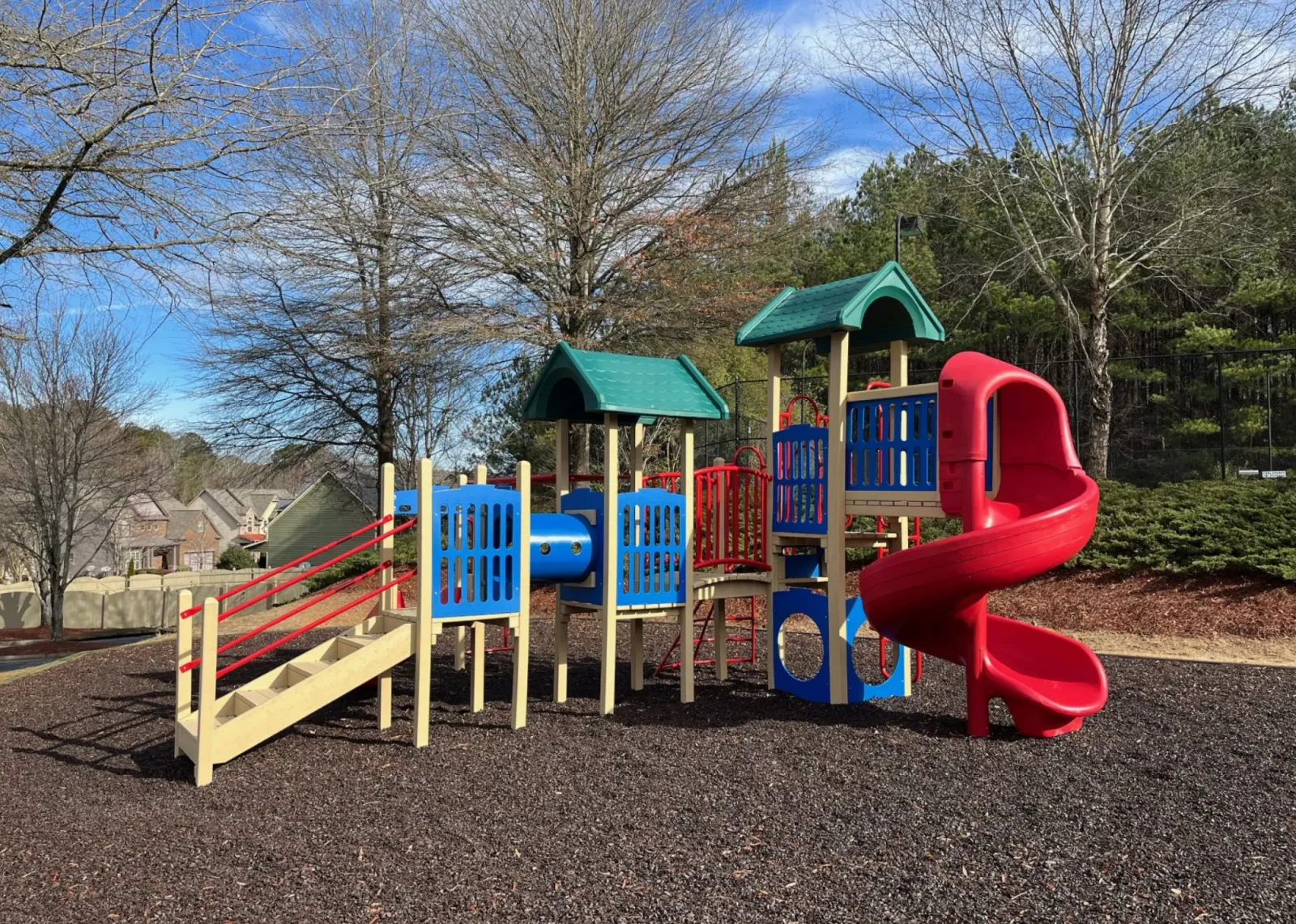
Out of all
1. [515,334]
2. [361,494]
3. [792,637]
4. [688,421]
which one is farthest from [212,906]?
[361,494]

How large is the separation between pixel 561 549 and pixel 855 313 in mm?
2865

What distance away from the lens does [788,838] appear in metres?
4.35

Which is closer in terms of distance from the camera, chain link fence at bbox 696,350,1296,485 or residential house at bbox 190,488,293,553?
chain link fence at bbox 696,350,1296,485

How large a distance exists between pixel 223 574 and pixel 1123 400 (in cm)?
3092

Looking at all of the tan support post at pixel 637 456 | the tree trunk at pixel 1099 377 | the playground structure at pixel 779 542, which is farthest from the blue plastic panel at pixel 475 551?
the tree trunk at pixel 1099 377

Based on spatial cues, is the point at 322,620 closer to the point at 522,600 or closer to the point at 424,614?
the point at 424,614

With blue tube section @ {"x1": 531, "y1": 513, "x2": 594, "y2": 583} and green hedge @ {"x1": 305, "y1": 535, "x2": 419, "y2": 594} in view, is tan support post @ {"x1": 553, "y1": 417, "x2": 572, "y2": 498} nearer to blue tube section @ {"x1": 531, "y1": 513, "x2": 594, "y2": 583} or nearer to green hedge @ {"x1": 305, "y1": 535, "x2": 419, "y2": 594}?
blue tube section @ {"x1": 531, "y1": 513, "x2": 594, "y2": 583}

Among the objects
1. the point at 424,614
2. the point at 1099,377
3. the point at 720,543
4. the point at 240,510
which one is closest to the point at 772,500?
the point at 720,543

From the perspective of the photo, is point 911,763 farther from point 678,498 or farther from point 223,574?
point 223,574

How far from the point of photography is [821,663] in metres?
7.55

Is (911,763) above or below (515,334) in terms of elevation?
below

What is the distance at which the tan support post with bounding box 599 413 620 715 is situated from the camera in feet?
23.4

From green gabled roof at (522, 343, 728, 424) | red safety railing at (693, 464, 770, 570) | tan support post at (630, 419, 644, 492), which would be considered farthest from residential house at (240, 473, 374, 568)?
green gabled roof at (522, 343, 728, 424)

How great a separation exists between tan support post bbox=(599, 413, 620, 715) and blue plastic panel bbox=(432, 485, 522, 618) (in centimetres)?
70
